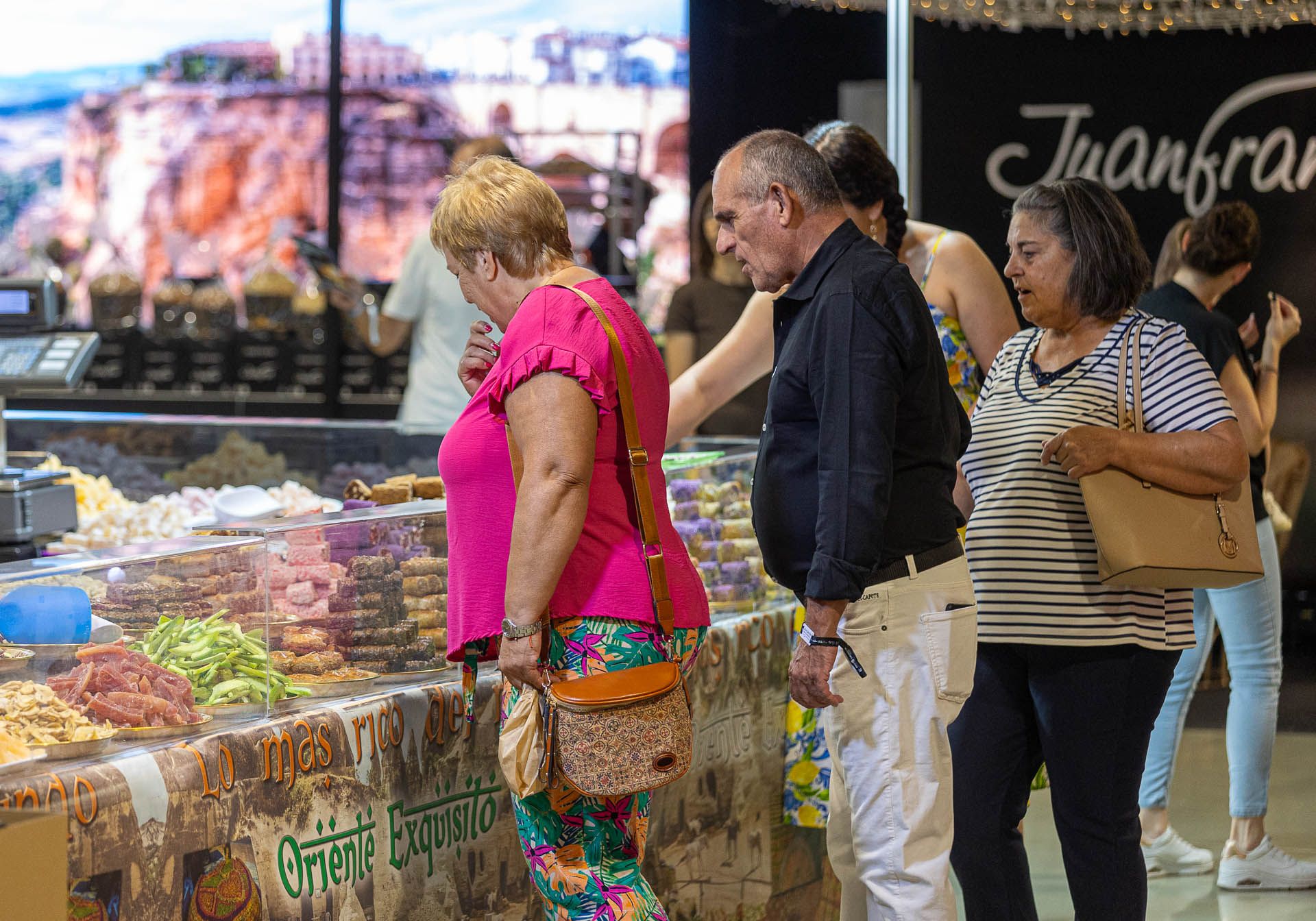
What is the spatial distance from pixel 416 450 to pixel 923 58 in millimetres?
2012

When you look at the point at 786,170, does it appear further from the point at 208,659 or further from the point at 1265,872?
the point at 1265,872

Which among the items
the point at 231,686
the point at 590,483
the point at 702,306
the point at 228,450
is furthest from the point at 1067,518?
the point at 228,450

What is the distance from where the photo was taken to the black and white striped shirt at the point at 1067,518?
248 centimetres

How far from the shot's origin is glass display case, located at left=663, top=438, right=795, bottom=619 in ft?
10.9

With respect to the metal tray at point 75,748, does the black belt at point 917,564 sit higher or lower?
higher

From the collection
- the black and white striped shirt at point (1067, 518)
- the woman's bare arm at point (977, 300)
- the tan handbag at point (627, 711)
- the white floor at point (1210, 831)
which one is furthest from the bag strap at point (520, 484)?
the white floor at point (1210, 831)

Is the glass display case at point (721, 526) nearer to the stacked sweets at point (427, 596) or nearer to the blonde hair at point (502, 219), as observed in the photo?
the stacked sweets at point (427, 596)

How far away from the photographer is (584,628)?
2121mm

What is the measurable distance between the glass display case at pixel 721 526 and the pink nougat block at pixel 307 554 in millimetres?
955

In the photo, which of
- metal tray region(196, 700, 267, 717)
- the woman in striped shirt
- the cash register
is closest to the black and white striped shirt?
the woman in striped shirt

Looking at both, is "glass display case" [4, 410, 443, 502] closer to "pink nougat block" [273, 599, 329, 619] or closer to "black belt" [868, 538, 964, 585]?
"pink nougat block" [273, 599, 329, 619]

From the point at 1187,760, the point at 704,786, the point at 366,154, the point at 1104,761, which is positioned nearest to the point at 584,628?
the point at 1104,761

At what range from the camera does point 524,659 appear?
6.81 ft

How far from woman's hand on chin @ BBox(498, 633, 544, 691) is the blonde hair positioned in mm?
539
